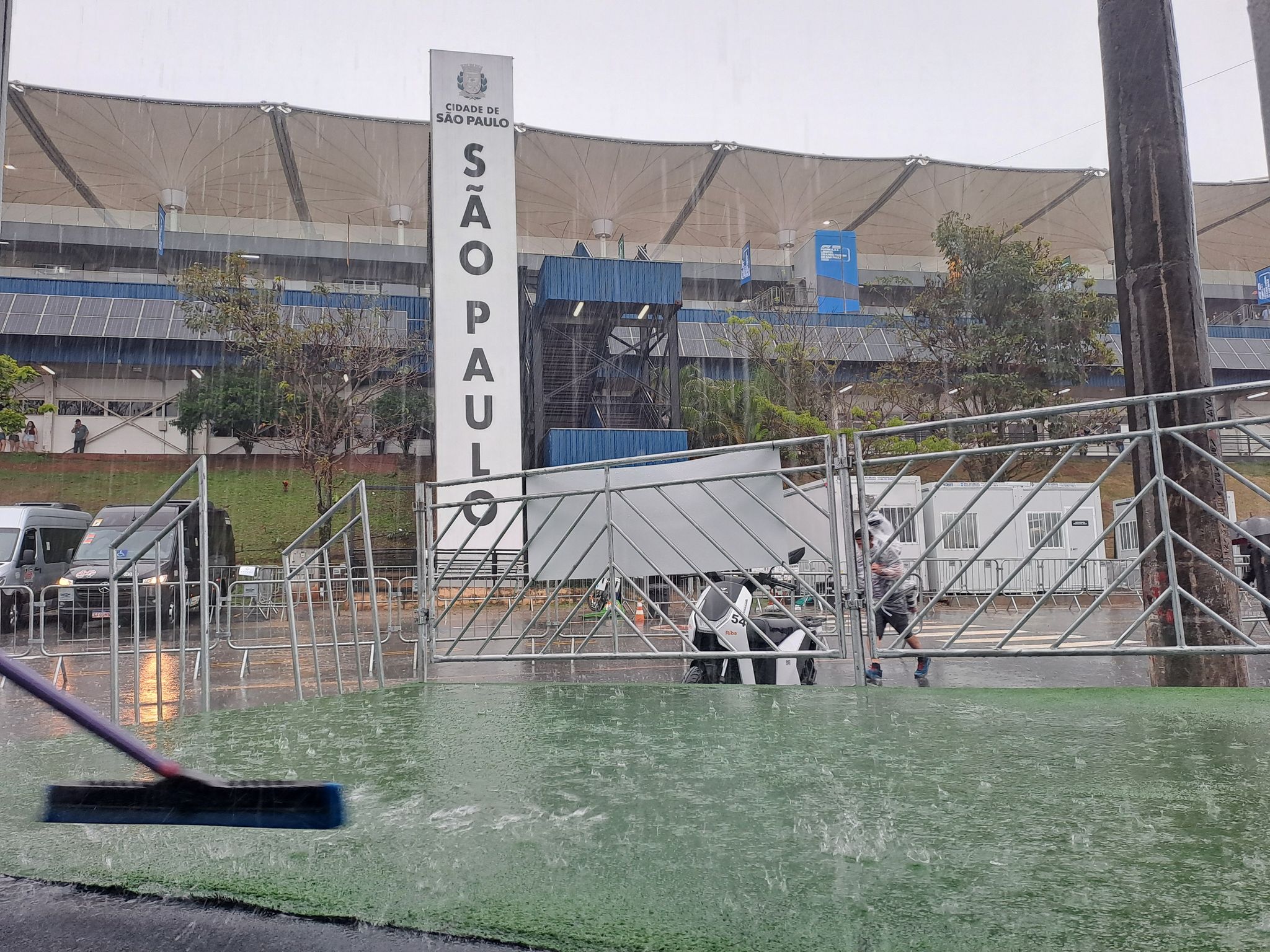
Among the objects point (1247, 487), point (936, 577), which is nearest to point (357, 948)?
point (1247, 487)

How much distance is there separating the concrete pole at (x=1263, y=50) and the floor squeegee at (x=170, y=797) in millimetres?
6171

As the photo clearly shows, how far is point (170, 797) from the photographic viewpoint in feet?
7.17

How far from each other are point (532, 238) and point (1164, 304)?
45999 mm

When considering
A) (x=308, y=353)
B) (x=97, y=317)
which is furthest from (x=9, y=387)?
(x=97, y=317)

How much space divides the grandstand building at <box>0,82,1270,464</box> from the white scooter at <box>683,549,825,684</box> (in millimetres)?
18558

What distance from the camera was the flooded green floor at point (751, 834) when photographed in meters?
1.89

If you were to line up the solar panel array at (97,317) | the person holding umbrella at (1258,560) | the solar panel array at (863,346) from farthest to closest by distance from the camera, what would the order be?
the solar panel array at (97,317) → the solar panel array at (863,346) → the person holding umbrella at (1258,560)

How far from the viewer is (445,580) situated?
7.24 metres

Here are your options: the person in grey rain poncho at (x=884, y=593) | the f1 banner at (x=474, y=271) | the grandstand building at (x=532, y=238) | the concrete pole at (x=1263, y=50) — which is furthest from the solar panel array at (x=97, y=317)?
the concrete pole at (x=1263, y=50)

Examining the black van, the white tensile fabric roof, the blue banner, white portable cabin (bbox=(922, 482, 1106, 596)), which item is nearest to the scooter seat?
the black van

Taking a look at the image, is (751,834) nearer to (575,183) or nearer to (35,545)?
(35,545)

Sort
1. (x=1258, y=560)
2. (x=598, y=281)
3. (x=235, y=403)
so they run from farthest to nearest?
(x=235, y=403), (x=598, y=281), (x=1258, y=560)

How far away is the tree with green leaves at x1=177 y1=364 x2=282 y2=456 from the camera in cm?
2848

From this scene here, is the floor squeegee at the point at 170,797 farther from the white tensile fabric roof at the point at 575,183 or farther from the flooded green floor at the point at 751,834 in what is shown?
the white tensile fabric roof at the point at 575,183
